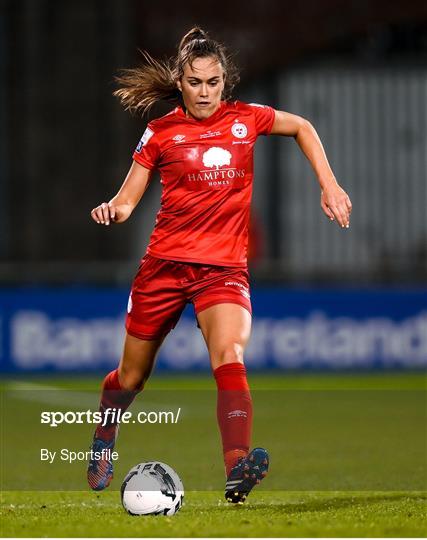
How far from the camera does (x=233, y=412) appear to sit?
675 cm

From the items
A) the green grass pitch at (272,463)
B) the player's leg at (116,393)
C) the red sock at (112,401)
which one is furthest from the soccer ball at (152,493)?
the red sock at (112,401)

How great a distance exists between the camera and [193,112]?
718 cm

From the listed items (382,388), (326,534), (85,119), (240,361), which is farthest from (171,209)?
(85,119)

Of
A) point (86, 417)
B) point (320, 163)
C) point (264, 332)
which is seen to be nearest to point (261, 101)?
point (264, 332)

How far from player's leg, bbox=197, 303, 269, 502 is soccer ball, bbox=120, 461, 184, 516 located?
0.85 feet

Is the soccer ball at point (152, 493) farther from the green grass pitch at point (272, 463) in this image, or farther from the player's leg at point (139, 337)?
the player's leg at point (139, 337)

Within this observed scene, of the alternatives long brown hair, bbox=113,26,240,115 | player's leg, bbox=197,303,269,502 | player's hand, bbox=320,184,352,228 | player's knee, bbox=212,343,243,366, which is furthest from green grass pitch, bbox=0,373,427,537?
long brown hair, bbox=113,26,240,115

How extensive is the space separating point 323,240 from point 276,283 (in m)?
3.69

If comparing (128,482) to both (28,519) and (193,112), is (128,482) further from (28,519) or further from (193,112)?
(193,112)

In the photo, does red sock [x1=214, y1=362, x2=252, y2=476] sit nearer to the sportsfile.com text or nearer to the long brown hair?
the long brown hair

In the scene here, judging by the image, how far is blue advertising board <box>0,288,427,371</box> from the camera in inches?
622

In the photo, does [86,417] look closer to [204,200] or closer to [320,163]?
[204,200]

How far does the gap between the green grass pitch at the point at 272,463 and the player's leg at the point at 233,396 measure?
0.66 ft

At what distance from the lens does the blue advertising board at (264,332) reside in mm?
15805
